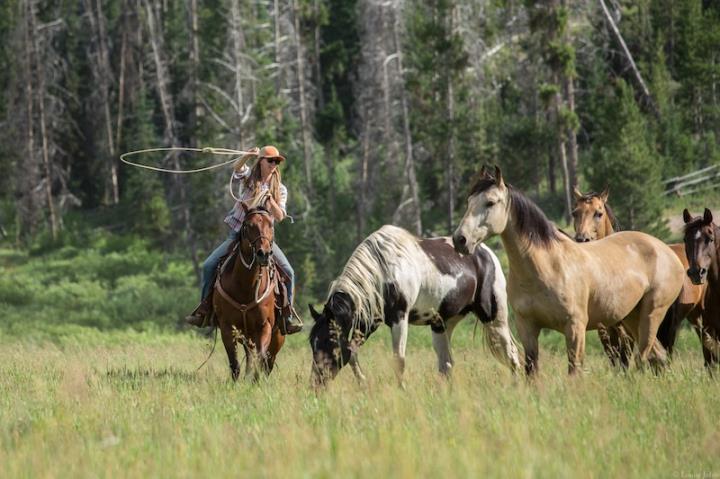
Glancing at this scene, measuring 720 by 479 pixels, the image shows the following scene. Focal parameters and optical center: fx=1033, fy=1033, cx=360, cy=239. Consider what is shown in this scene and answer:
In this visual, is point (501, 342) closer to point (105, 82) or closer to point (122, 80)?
point (105, 82)

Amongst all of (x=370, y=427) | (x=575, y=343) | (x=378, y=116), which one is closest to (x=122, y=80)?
(x=378, y=116)

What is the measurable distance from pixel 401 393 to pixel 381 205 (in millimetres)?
30401

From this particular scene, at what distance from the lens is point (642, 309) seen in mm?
10297

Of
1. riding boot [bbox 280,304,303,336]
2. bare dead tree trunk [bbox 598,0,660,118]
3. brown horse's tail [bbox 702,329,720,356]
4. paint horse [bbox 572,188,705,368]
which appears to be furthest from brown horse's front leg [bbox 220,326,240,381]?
bare dead tree trunk [bbox 598,0,660,118]

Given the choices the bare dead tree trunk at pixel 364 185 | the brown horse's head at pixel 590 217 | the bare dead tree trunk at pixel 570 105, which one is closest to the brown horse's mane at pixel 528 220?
the brown horse's head at pixel 590 217

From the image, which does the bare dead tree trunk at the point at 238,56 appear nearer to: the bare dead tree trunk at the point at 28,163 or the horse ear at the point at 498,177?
the bare dead tree trunk at the point at 28,163

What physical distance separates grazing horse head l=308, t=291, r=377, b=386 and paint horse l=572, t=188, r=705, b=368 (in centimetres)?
257

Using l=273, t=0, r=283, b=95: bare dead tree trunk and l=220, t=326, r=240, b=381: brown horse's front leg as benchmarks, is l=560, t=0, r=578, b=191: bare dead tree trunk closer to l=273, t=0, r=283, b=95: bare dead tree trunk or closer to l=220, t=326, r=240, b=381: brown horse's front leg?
l=273, t=0, r=283, b=95: bare dead tree trunk

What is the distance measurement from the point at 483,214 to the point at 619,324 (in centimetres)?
316

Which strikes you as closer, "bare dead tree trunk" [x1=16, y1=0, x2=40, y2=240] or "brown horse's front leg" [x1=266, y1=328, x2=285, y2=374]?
"brown horse's front leg" [x1=266, y1=328, x2=285, y2=374]

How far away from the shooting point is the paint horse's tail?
11633 millimetres

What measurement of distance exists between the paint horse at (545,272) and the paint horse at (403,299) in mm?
1292

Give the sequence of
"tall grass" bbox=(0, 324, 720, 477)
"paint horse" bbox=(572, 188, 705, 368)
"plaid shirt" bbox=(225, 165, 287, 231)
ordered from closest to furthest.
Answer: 1. "tall grass" bbox=(0, 324, 720, 477)
2. "plaid shirt" bbox=(225, 165, 287, 231)
3. "paint horse" bbox=(572, 188, 705, 368)

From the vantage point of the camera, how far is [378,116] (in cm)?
3856
